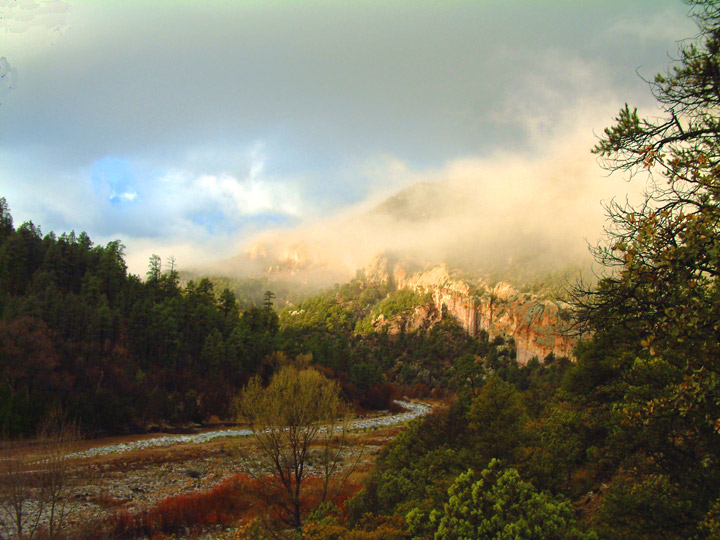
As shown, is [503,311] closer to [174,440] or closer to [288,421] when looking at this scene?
[174,440]

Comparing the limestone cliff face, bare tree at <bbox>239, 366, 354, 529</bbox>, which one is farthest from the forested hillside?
the limestone cliff face

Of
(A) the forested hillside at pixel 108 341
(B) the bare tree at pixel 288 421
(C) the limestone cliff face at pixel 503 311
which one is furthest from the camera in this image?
(C) the limestone cliff face at pixel 503 311

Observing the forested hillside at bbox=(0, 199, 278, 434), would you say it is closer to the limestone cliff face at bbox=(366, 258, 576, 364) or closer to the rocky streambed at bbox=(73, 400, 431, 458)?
the rocky streambed at bbox=(73, 400, 431, 458)

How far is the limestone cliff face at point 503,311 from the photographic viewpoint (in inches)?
5138

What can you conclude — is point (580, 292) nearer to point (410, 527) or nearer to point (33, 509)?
point (410, 527)

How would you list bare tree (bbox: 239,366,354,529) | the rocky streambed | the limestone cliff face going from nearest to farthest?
1. bare tree (bbox: 239,366,354,529)
2. the rocky streambed
3. the limestone cliff face

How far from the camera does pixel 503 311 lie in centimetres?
15362

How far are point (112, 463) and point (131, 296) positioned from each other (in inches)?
1699

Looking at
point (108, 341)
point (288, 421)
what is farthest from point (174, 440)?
point (288, 421)

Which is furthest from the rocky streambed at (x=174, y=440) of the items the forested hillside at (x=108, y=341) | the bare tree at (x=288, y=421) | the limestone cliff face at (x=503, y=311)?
the limestone cliff face at (x=503, y=311)

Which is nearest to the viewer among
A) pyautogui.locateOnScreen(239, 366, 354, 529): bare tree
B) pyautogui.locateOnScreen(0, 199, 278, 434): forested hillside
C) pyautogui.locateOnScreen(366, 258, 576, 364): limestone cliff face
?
pyautogui.locateOnScreen(239, 366, 354, 529): bare tree

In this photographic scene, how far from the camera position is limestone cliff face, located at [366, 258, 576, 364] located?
13050 cm

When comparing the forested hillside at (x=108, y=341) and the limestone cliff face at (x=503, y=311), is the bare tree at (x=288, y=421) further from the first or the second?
the limestone cliff face at (x=503, y=311)

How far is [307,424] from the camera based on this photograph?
16.6 meters
